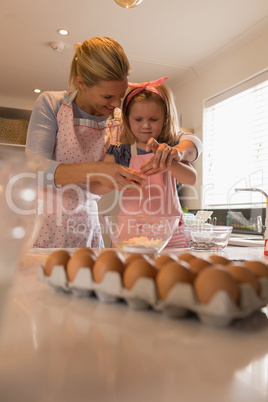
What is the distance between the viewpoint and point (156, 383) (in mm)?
224

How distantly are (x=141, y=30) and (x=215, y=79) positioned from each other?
90cm

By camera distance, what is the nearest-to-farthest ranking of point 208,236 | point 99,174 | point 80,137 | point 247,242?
1. point 208,236
2. point 99,174
3. point 80,137
4. point 247,242

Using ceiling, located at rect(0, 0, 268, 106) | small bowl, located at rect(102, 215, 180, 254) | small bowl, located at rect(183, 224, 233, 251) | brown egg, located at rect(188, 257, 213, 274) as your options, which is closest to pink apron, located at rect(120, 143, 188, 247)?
small bowl, located at rect(183, 224, 233, 251)

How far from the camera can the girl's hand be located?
1.13 meters

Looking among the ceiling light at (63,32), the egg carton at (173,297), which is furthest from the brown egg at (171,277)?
the ceiling light at (63,32)

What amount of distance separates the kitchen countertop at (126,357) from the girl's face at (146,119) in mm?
1180

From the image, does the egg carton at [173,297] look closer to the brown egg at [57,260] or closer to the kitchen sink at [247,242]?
the brown egg at [57,260]

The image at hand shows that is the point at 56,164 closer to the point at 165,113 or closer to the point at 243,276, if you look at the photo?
the point at 165,113

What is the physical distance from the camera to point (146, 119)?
1.47 meters

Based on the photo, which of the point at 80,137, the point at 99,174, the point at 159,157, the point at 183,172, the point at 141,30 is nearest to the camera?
the point at 159,157

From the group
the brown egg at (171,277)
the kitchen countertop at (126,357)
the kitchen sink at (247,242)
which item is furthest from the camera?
the kitchen sink at (247,242)

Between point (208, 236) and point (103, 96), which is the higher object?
point (103, 96)

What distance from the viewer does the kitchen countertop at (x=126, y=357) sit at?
0.70 ft

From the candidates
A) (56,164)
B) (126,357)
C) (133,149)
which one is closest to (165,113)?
(133,149)
